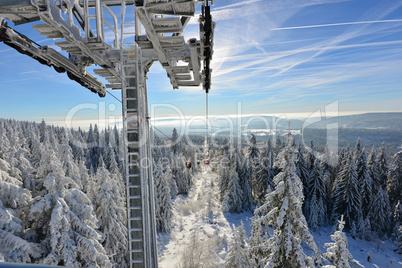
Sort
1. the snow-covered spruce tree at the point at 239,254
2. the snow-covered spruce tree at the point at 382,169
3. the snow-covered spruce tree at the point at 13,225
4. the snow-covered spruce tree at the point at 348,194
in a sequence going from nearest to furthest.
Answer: the snow-covered spruce tree at the point at 13,225
the snow-covered spruce tree at the point at 239,254
the snow-covered spruce tree at the point at 348,194
the snow-covered spruce tree at the point at 382,169

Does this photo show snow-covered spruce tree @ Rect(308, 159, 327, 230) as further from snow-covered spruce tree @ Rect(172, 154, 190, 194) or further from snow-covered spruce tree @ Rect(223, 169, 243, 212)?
snow-covered spruce tree @ Rect(172, 154, 190, 194)

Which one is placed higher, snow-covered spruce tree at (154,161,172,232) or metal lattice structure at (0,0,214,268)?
metal lattice structure at (0,0,214,268)

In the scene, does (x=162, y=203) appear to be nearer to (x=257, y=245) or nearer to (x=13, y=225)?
(x=257, y=245)

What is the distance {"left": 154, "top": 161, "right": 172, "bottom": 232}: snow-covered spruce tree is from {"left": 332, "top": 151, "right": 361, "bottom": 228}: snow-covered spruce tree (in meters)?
27.8

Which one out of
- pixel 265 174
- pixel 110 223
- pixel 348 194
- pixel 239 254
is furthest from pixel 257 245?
pixel 348 194

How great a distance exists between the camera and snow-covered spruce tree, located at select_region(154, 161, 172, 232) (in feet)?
108

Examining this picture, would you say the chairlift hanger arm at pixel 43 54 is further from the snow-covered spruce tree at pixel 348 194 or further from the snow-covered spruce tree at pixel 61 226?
the snow-covered spruce tree at pixel 348 194

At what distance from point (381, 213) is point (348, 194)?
5068 mm

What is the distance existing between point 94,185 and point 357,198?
1494 inches

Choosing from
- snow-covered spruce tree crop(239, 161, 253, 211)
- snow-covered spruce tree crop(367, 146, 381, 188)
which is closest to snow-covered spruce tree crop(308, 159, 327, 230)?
snow-covered spruce tree crop(367, 146, 381, 188)

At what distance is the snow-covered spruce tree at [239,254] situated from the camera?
15.7 meters

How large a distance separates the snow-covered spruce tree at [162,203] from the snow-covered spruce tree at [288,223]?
78.2 ft

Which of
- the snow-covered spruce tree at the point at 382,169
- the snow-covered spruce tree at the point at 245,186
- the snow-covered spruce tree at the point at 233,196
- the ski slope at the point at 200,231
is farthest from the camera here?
the snow-covered spruce tree at the point at 245,186

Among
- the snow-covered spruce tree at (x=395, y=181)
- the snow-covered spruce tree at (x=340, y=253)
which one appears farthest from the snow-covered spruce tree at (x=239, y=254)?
the snow-covered spruce tree at (x=395, y=181)
